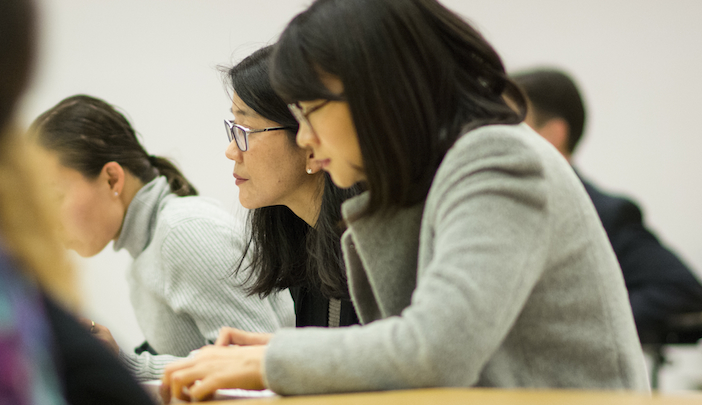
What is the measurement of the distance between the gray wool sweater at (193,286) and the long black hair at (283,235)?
76 millimetres

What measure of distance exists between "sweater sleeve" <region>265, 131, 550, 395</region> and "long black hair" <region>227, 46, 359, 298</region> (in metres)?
0.69

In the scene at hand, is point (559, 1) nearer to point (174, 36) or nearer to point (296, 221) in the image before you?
point (174, 36)

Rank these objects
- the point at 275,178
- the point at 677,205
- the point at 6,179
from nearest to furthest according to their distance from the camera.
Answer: the point at 6,179 → the point at 275,178 → the point at 677,205

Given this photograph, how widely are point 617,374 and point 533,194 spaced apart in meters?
0.26

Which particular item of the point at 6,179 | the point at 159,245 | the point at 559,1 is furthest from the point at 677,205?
the point at 6,179

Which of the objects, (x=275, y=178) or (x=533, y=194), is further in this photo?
(x=275, y=178)

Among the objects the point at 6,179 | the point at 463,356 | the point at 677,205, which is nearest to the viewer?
the point at 6,179

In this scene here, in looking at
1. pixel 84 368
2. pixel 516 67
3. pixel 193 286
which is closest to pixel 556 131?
pixel 516 67

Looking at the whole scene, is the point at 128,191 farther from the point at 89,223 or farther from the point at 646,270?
the point at 646,270

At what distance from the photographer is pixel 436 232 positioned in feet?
2.51

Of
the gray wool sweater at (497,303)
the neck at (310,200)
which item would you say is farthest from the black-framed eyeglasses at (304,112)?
the neck at (310,200)

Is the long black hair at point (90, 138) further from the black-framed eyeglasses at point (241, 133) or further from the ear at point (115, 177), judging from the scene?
the black-framed eyeglasses at point (241, 133)

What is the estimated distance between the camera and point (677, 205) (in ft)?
10.3

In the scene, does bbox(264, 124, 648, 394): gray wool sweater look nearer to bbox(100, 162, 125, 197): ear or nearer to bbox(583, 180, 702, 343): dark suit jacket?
bbox(100, 162, 125, 197): ear
